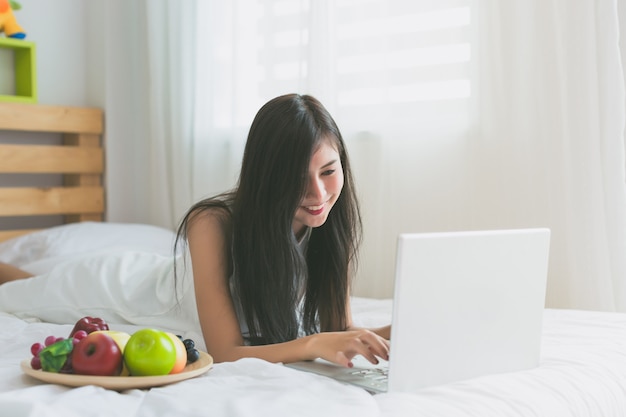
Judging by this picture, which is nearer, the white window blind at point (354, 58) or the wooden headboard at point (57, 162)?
the white window blind at point (354, 58)

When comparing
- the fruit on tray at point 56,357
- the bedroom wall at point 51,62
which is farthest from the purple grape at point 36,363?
the bedroom wall at point 51,62

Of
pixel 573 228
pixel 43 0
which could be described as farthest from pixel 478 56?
pixel 43 0

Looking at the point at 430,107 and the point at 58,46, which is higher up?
the point at 58,46

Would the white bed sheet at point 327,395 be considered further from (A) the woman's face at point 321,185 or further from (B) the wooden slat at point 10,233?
(B) the wooden slat at point 10,233

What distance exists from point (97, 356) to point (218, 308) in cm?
40

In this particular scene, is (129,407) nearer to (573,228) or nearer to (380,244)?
(573,228)

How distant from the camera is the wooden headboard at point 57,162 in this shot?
333 cm

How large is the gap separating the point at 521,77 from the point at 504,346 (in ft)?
4.36

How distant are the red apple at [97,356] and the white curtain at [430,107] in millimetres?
1545

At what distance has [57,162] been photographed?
11.5ft

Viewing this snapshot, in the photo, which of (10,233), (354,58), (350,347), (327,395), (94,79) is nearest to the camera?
(327,395)

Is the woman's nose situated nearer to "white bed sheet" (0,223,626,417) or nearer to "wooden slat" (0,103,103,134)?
"white bed sheet" (0,223,626,417)

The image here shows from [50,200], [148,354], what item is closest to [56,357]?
[148,354]

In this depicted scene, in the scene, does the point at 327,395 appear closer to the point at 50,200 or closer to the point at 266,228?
the point at 266,228
